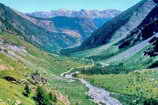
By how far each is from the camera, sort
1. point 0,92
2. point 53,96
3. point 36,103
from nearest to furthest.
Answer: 1. point 0,92
2. point 36,103
3. point 53,96

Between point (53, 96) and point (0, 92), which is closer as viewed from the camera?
point (0, 92)

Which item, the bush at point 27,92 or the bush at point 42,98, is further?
the bush at point 27,92

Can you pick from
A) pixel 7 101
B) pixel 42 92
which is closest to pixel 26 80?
pixel 42 92

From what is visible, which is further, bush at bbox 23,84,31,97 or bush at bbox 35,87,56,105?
bush at bbox 23,84,31,97

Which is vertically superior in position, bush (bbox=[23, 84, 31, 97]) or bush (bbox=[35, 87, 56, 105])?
bush (bbox=[23, 84, 31, 97])

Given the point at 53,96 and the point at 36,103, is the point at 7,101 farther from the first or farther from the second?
the point at 53,96

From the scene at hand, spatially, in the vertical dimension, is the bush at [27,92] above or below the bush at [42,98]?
above

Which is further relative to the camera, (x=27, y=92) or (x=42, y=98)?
(x=27, y=92)

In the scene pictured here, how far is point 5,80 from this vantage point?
18288 cm

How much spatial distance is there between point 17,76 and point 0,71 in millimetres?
8577

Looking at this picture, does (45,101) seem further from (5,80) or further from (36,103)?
(5,80)

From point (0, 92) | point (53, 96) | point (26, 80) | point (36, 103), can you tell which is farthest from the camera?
point (26, 80)

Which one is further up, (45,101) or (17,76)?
(17,76)

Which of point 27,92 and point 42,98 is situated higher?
point 27,92
